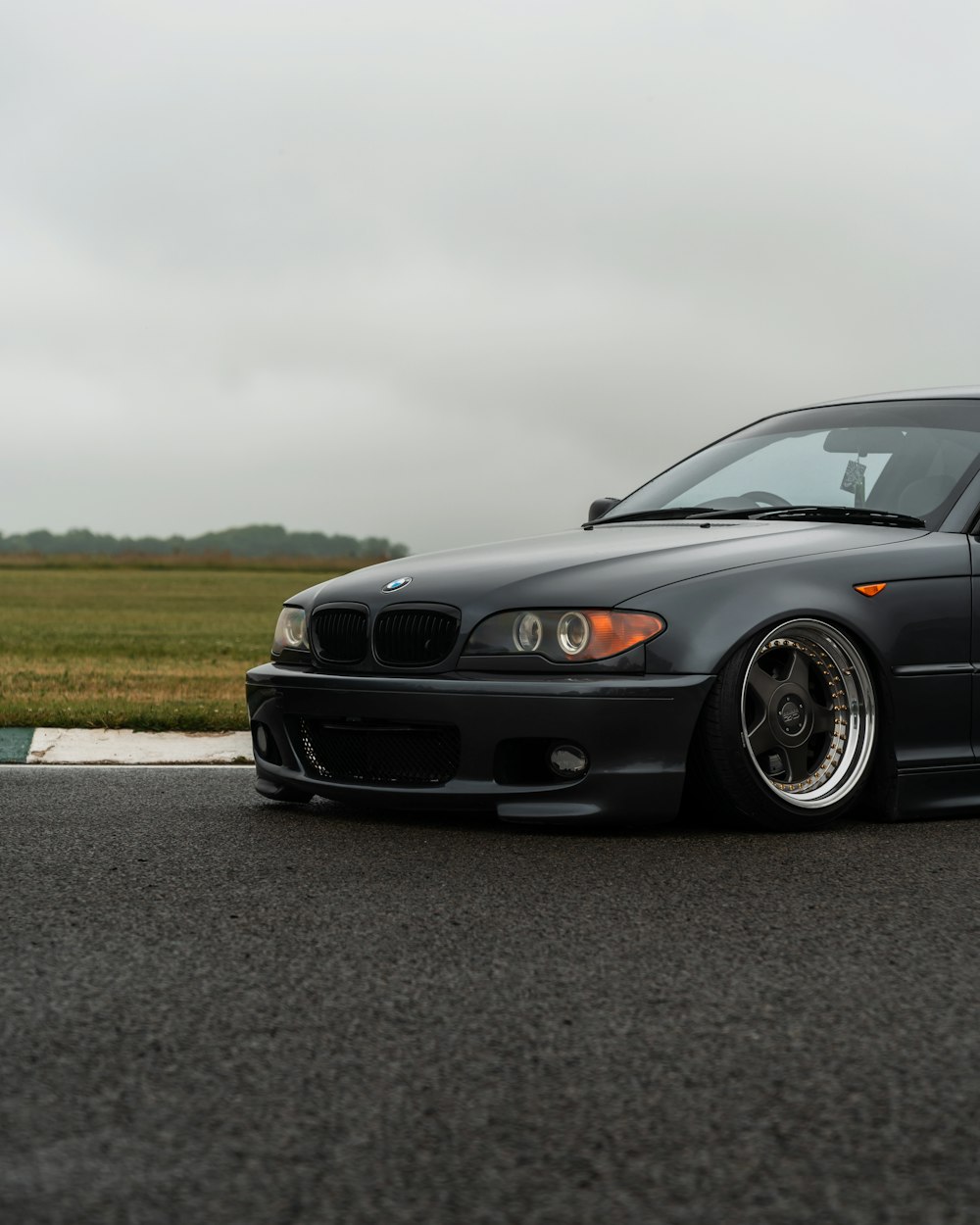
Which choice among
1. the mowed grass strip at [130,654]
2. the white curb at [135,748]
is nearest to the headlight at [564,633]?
the white curb at [135,748]

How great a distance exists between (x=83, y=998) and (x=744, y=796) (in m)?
2.46

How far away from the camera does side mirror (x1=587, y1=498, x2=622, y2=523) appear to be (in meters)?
6.98

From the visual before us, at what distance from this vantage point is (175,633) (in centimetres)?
2033

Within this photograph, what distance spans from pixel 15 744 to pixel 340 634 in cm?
297

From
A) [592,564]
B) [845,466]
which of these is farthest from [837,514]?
[592,564]

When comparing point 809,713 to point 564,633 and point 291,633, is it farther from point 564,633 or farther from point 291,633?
point 291,633

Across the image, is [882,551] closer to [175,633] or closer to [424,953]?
[424,953]

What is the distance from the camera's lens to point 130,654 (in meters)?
15.5

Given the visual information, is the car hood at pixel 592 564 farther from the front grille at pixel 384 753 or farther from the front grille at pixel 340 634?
the front grille at pixel 384 753

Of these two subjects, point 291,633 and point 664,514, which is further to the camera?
point 664,514

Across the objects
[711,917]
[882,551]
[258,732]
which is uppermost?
[882,551]

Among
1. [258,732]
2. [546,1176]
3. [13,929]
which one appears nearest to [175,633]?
[258,732]

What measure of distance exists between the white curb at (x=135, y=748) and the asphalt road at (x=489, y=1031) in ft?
7.80

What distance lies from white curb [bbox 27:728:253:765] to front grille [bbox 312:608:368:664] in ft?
6.73
